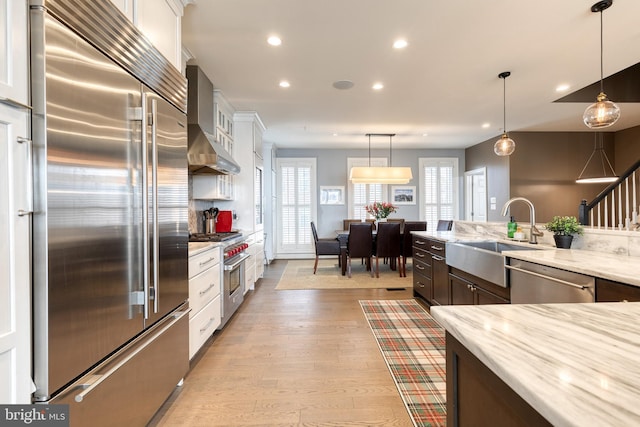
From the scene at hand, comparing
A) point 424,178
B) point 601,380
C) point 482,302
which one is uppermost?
point 424,178

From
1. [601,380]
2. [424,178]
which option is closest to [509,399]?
[601,380]

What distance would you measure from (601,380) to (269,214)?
21.9 ft

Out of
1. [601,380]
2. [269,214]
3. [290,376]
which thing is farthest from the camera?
[269,214]

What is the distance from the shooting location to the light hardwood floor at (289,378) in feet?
5.91

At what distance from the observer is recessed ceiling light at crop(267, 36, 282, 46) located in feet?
8.98

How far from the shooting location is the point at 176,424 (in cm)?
174

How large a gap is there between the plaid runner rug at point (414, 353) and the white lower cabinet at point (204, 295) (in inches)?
57.3

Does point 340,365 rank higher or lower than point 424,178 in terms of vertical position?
Result: lower

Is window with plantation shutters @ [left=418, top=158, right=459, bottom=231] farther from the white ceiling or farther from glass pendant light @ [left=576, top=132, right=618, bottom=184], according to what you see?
the white ceiling

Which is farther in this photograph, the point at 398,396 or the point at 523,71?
the point at 523,71

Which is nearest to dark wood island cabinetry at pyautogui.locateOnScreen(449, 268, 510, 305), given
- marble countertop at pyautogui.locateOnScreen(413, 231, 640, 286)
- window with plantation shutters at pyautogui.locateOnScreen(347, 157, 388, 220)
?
marble countertop at pyautogui.locateOnScreen(413, 231, 640, 286)

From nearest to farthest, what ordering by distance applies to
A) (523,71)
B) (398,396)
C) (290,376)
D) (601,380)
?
(601,380), (398,396), (290,376), (523,71)

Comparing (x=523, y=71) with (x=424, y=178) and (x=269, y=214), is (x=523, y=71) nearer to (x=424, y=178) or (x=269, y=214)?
(x=424, y=178)

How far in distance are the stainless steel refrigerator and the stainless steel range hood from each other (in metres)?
1.15
